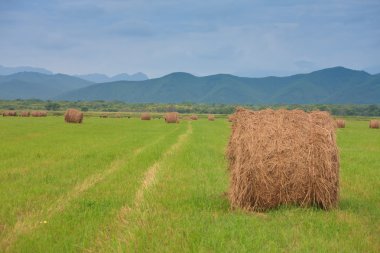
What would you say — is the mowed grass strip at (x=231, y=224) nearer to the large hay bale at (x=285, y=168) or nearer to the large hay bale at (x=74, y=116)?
the large hay bale at (x=285, y=168)

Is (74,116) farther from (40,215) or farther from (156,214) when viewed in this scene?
(156,214)

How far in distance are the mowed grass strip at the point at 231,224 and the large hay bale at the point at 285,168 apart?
0.34 m

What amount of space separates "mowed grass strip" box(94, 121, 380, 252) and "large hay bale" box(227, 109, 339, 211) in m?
0.34

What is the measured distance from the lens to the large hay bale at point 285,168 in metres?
11.2

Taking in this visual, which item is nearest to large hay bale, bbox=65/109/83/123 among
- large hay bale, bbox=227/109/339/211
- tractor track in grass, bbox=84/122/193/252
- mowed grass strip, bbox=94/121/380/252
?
tractor track in grass, bbox=84/122/193/252

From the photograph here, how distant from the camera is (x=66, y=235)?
891 centimetres

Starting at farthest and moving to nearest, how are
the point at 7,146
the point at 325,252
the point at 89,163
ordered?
the point at 7,146 < the point at 89,163 < the point at 325,252

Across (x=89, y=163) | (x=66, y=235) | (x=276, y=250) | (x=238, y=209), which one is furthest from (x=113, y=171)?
(x=276, y=250)

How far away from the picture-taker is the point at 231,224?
959 centimetres

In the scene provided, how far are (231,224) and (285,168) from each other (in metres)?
2.33

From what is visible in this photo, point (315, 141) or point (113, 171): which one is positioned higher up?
point (315, 141)

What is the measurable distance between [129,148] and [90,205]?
13657mm

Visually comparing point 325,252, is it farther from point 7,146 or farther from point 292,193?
point 7,146

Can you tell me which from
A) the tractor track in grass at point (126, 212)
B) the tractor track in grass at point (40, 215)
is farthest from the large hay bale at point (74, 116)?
the tractor track in grass at point (40, 215)
